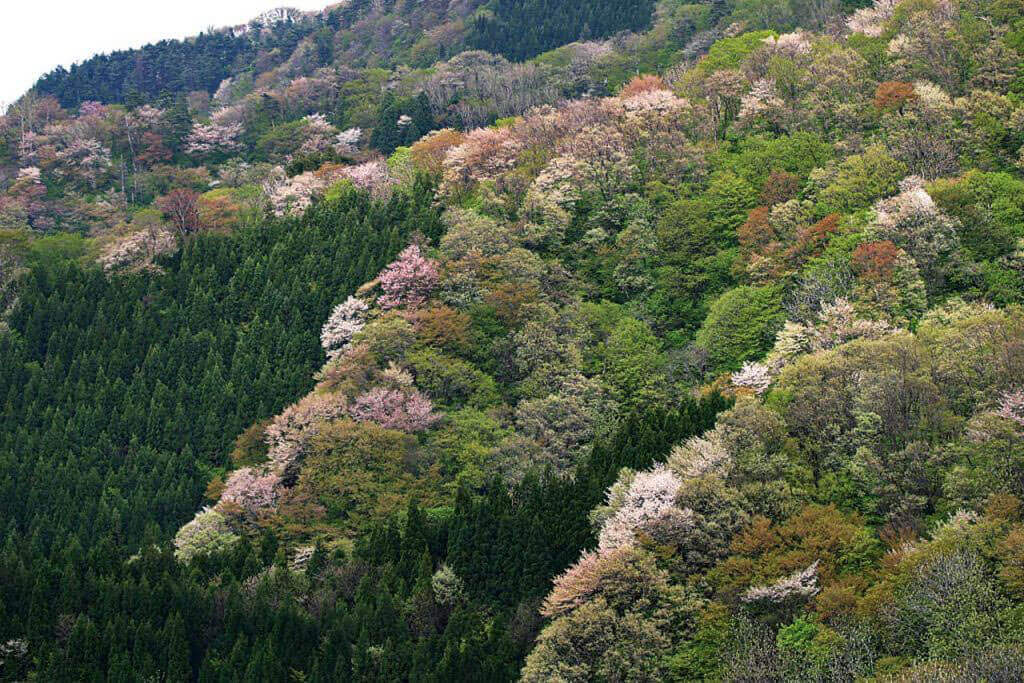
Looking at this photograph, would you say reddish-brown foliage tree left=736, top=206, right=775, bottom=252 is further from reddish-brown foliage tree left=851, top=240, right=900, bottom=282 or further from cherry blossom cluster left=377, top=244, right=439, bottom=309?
cherry blossom cluster left=377, top=244, right=439, bottom=309

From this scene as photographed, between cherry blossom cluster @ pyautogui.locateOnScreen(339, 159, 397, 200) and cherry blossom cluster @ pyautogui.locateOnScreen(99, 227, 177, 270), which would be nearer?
cherry blossom cluster @ pyautogui.locateOnScreen(99, 227, 177, 270)

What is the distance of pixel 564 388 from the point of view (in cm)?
7819

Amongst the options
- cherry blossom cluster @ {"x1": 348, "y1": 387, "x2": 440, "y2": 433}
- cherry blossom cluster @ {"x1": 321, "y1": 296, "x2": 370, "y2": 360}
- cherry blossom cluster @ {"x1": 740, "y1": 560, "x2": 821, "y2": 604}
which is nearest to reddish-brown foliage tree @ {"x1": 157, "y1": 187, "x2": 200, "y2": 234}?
cherry blossom cluster @ {"x1": 321, "y1": 296, "x2": 370, "y2": 360}

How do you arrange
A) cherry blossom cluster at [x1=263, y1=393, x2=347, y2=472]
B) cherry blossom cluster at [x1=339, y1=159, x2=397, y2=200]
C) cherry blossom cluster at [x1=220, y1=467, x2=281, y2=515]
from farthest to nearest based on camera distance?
cherry blossom cluster at [x1=339, y1=159, x2=397, y2=200] → cherry blossom cluster at [x1=263, y1=393, x2=347, y2=472] → cherry blossom cluster at [x1=220, y1=467, x2=281, y2=515]

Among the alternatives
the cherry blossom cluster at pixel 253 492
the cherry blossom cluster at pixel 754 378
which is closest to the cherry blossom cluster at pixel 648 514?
the cherry blossom cluster at pixel 754 378

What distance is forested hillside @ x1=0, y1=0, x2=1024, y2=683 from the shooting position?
5381 centimetres

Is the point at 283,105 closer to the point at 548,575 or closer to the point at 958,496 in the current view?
the point at 548,575

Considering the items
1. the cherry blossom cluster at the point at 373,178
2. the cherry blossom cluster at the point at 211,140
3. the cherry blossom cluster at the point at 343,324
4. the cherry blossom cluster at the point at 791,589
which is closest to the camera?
the cherry blossom cluster at the point at 791,589

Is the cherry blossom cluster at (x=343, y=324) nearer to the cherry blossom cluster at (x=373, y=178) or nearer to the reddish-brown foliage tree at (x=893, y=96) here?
the cherry blossom cluster at (x=373, y=178)

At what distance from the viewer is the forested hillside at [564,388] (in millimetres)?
53812

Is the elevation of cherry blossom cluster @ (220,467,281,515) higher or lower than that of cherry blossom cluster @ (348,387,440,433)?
lower

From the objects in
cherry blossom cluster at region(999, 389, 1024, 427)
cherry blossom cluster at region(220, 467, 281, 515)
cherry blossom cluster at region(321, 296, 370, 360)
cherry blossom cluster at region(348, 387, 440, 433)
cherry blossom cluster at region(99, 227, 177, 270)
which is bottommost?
cherry blossom cluster at region(220, 467, 281, 515)

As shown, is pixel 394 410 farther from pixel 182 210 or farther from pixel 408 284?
pixel 182 210

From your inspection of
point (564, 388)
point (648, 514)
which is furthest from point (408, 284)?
point (648, 514)
